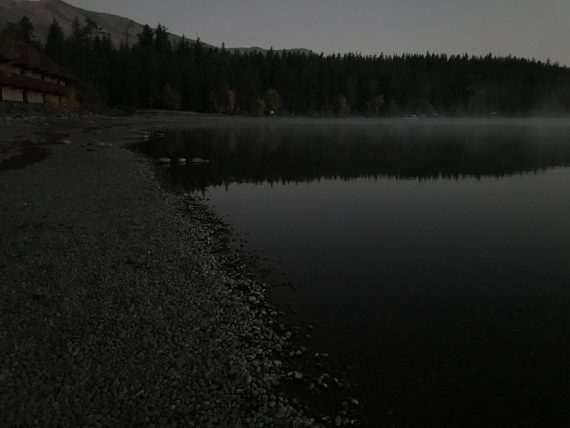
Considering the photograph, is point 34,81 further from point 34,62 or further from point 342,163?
point 342,163

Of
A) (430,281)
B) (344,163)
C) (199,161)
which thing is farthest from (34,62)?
(430,281)

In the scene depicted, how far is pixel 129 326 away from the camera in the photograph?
33.0 feet

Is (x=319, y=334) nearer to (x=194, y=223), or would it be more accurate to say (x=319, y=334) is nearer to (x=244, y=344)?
(x=244, y=344)

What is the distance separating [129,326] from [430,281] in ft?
34.4

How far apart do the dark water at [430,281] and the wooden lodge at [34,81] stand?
55575 millimetres

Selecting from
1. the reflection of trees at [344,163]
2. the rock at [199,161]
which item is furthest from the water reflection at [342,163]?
the rock at [199,161]

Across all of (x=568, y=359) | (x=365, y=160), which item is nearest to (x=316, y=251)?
(x=568, y=359)

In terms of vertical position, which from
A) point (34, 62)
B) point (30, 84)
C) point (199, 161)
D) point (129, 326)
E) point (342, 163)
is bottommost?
point (129, 326)

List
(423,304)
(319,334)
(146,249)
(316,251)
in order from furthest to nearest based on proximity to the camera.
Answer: (316,251), (146,249), (423,304), (319,334)

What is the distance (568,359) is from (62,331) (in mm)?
12577

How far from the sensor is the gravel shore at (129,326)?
7508mm

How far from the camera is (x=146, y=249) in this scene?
1538 centimetres

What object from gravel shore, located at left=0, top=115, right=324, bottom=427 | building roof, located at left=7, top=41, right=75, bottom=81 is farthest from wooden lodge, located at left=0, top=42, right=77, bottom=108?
gravel shore, located at left=0, top=115, right=324, bottom=427

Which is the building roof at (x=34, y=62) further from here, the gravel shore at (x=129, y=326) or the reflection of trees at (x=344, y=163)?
the gravel shore at (x=129, y=326)
